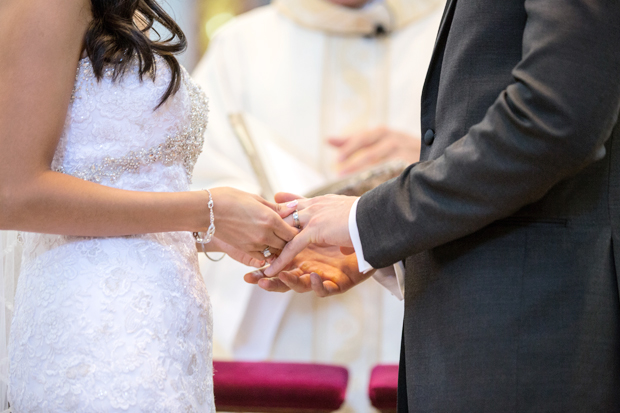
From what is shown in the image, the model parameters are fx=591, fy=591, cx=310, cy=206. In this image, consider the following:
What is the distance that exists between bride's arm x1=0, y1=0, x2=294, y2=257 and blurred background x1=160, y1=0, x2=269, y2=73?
6.90 feet

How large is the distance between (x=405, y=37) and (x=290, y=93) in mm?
702

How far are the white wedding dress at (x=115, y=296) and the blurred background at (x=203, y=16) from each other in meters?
2.03

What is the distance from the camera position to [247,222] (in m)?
1.40

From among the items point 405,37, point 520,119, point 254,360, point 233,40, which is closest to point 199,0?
point 233,40

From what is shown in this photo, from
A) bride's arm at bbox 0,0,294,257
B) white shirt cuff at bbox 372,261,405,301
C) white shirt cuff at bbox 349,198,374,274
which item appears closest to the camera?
bride's arm at bbox 0,0,294,257

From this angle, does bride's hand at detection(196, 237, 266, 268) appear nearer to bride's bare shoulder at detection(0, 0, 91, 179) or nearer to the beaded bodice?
the beaded bodice

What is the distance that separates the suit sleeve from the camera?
3.28 feet

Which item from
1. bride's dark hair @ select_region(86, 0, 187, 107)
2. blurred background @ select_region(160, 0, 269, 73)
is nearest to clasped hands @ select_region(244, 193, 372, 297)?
bride's dark hair @ select_region(86, 0, 187, 107)

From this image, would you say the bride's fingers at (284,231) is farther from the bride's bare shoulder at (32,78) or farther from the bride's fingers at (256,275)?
the bride's bare shoulder at (32,78)

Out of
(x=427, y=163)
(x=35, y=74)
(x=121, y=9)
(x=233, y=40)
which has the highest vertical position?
(x=233, y=40)

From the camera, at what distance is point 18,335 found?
1.25m

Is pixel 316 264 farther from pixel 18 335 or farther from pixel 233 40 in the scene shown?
pixel 233 40

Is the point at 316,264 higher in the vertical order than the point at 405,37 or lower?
lower

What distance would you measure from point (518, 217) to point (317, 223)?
0.46m
